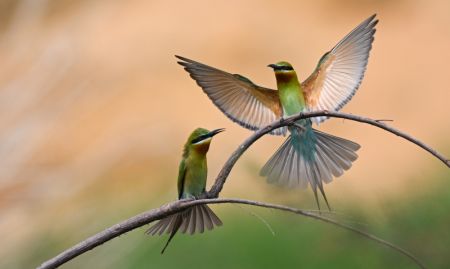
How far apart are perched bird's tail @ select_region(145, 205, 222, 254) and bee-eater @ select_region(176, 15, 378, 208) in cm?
11

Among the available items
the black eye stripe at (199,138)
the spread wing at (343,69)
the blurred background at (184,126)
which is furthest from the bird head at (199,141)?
the blurred background at (184,126)

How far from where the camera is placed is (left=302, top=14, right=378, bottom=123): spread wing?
915mm

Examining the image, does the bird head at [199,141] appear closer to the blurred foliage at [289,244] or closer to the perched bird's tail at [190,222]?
the perched bird's tail at [190,222]

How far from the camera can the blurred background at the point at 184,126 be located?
2.15m

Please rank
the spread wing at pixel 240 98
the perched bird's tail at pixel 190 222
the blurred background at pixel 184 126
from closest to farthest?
the perched bird's tail at pixel 190 222, the spread wing at pixel 240 98, the blurred background at pixel 184 126

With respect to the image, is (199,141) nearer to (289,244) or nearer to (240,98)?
(240,98)

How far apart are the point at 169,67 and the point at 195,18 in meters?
0.26

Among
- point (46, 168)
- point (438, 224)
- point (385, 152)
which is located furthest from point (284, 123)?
point (46, 168)

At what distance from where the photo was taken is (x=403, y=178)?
240 centimetres

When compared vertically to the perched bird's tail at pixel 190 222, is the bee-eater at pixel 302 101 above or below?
above

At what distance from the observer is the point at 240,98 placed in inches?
37.0

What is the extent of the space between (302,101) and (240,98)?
0.30ft

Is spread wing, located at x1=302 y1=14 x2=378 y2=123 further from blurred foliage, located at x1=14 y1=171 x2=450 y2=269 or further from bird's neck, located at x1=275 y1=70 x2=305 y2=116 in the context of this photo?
blurred foliage, located at x1=14 y1=171 x2=450 y2=269

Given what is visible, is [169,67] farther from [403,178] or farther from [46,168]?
[403,178]
